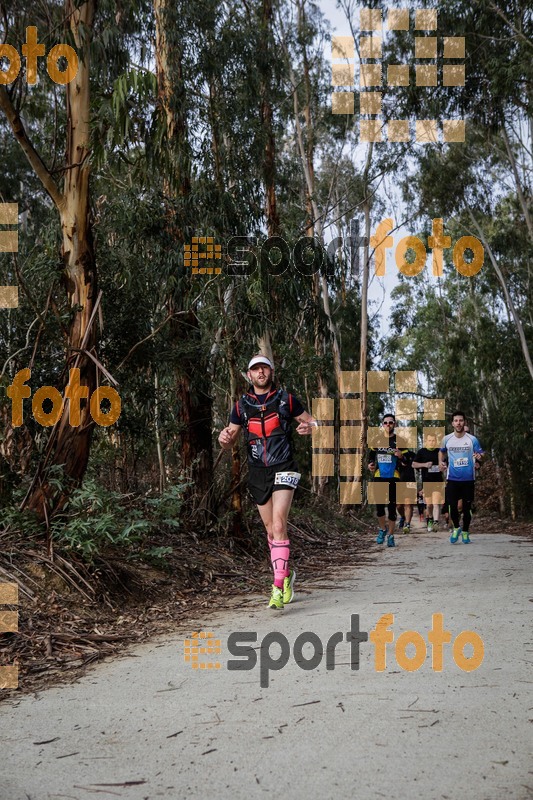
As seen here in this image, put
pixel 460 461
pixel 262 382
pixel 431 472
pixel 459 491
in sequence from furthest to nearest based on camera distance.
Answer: pixel 431 472 < pixel 459 491 < pixel 460 461 < pixel 262 382

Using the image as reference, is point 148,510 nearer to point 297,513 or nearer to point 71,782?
point 71,782

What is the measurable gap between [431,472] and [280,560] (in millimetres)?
9216

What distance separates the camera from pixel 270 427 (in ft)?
22.9

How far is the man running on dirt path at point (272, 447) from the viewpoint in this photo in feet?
22.6

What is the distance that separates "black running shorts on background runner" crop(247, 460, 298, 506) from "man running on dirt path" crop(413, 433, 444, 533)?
8165 mm

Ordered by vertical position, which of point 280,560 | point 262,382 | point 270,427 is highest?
point 262,382

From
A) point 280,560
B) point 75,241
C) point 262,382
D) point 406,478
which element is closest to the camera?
point 280,560

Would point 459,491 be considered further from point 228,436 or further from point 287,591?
point 228,436

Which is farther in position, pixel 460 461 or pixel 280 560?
pixel 460 461

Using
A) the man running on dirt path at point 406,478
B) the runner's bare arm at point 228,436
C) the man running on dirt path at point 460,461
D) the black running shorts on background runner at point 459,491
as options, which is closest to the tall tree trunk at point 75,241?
the runner's bare arm at point 228,436

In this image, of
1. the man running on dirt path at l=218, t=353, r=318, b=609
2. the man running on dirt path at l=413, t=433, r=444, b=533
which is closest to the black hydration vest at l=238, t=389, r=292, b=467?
the man running on dirt path at l=218, t=353, r=318, b=609

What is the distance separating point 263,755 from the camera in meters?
3.41

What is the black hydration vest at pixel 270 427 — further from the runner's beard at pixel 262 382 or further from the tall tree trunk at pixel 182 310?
the tall tree trunk at pixel 182 310

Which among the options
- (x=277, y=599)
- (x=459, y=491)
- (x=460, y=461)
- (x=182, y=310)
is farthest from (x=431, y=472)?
(x=277, y=599)
